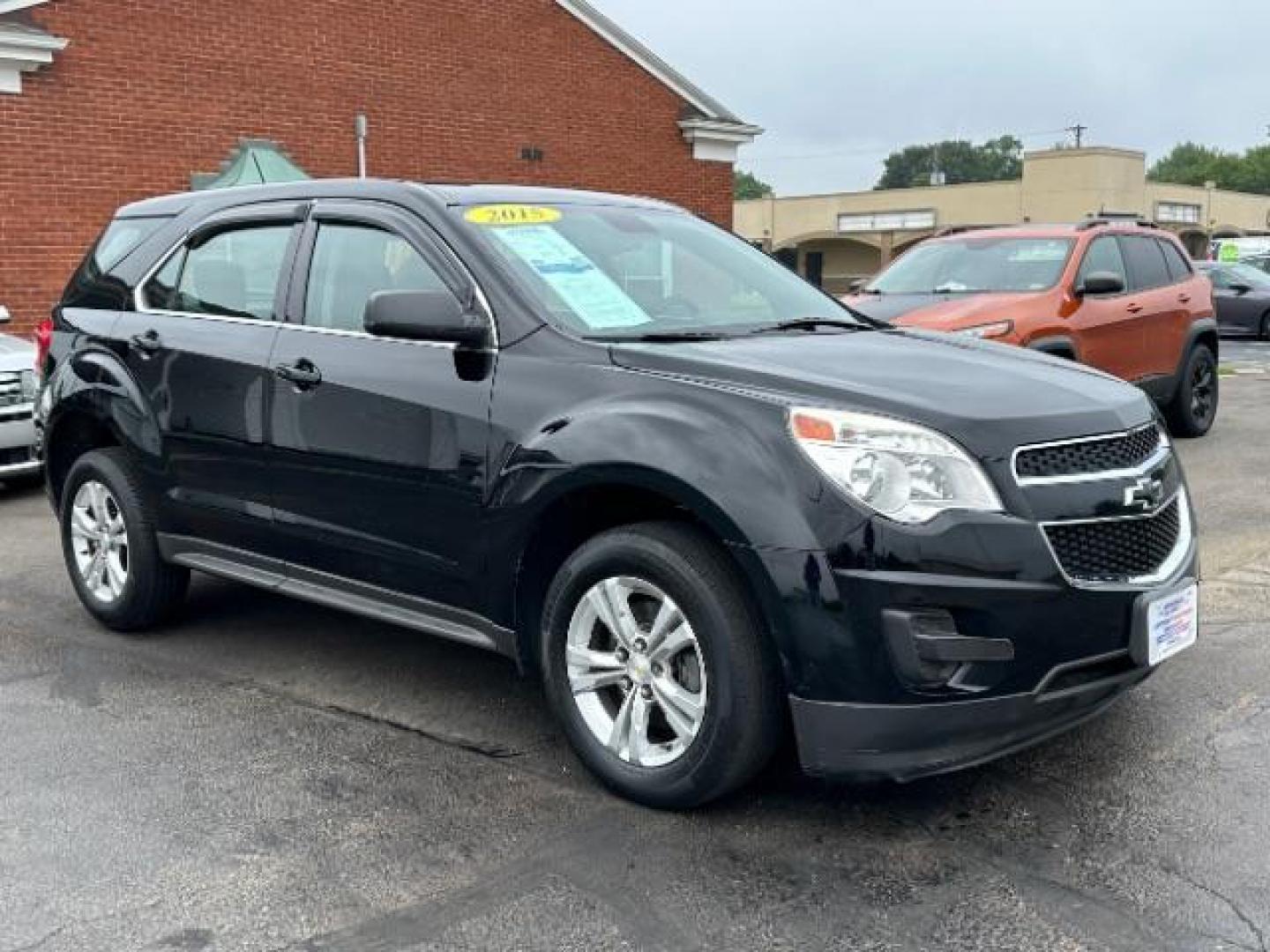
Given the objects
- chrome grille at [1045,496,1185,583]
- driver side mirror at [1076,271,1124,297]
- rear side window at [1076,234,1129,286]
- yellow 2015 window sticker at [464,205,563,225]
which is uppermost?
rear side window at [1076,234,1129,286]

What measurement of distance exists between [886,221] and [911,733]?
5131cm

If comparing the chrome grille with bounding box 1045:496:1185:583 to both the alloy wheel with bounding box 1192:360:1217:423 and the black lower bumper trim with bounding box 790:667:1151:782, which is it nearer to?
the black lower bumper trim with bounding box 790:667:1151:782

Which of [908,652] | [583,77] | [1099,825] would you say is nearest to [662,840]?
[908,652]

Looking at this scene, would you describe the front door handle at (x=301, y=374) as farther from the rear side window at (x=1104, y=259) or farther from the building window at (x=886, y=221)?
the building window at (x=886, y=221)

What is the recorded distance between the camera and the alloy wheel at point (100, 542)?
17.6ft

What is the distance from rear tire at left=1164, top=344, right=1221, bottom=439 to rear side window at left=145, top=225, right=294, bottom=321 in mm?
7766

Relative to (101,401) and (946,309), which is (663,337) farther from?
(946,309)

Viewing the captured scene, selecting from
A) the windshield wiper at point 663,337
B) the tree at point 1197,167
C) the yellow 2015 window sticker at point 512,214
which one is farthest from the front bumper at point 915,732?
the tree at point 1197,167

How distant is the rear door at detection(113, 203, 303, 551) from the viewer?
463 cm

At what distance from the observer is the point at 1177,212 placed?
168 feet

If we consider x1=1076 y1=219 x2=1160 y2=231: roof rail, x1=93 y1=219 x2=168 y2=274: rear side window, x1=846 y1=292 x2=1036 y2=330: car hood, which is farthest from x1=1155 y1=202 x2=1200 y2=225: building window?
x1=93 y1=219 x2=168 y2=274: rear side window

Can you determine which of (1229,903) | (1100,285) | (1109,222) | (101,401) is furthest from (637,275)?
(1109,222)

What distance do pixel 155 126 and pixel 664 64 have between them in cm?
728

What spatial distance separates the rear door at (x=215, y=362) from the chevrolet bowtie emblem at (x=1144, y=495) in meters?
2.82
